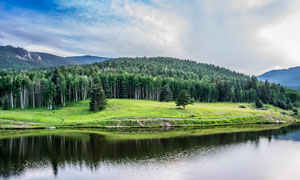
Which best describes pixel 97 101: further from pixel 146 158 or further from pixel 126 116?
pixel 146 158

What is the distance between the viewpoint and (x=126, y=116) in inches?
3300

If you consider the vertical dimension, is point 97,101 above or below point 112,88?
below

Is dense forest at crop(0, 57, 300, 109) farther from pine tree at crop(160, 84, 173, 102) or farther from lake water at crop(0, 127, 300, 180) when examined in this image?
lake water at crop(0, 127, 300, 180)

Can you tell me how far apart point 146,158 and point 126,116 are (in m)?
41.9

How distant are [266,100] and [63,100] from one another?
437ft

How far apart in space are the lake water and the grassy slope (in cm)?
1760

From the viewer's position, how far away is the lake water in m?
35.3

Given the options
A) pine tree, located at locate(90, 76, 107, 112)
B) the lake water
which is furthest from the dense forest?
the lake water

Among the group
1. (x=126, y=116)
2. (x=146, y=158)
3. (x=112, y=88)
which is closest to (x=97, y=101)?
(x=126, y=116)

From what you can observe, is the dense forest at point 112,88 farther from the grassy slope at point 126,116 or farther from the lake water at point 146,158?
the lake water at point 146,158

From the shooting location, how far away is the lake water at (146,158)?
35.3 m

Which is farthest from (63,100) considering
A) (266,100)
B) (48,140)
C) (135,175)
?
(266,100)

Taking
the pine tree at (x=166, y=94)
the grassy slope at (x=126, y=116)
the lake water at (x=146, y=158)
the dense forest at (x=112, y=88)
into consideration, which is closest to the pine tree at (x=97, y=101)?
the grassy slope at (x=126, y=116)

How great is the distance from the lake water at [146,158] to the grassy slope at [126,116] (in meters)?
17.6
